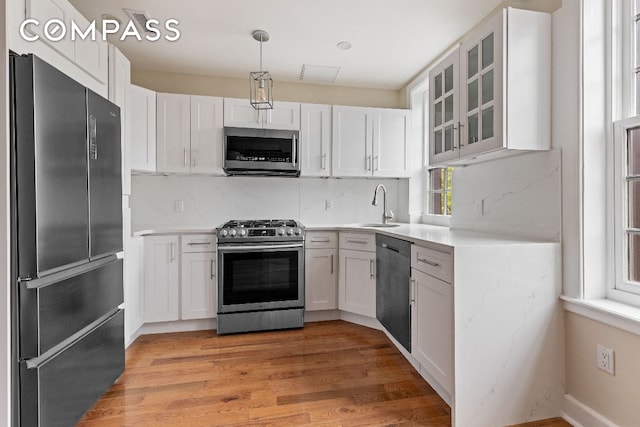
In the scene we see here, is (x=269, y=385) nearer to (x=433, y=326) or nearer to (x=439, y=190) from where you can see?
(x=433, y=326)

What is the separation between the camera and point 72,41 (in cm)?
183

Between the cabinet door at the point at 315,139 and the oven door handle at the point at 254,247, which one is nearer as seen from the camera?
the oven door handle at the point at 254,247

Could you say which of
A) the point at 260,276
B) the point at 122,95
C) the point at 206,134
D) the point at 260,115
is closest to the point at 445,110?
the point at 260,115

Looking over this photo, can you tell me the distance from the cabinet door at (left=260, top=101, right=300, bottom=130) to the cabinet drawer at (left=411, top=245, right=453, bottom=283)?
1.91 m

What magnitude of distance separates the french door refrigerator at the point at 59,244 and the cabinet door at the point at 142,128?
3.38 ft

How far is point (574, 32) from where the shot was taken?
173cm

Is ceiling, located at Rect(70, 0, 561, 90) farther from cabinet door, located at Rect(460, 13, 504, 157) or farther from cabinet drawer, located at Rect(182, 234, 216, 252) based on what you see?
cabinet drawer, located at Rect(182, 234, 216, 252)

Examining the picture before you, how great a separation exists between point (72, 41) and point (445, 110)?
93.0 inches

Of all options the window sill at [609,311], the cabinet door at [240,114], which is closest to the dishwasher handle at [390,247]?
the window sill at [609,311]

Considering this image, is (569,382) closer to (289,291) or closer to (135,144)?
(289,291)

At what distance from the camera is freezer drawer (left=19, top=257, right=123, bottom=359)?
140 centimetres

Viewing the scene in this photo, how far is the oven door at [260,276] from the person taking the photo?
9.87 ft

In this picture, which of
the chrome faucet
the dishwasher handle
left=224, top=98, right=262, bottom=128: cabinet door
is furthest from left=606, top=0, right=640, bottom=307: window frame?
left=224, top=98, right=262, bottom=128: cabinet door

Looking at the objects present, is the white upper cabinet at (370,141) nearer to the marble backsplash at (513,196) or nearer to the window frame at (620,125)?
the marble backsplash at (513,196)
